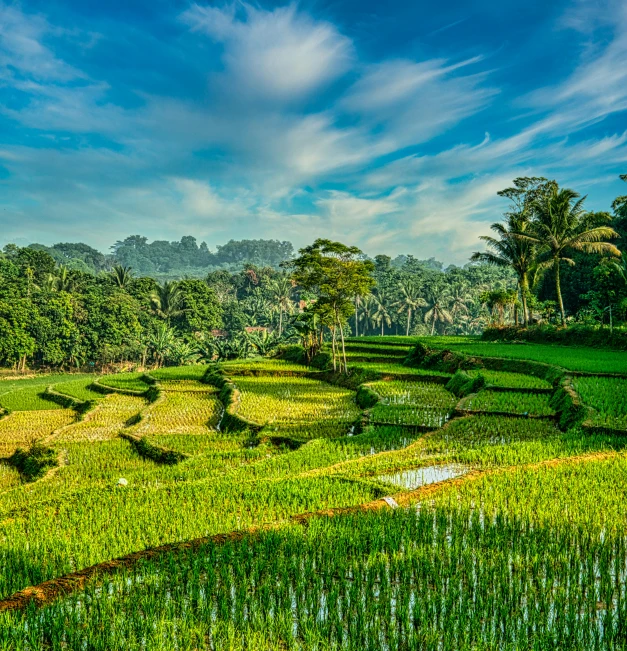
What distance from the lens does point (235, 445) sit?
10.1 m

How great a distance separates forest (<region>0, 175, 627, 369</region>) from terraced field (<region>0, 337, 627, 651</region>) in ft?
38.0

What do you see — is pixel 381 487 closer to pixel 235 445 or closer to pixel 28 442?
pixel 235 445

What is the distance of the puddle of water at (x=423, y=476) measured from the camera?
21.3 ft

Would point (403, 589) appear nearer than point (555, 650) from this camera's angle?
No

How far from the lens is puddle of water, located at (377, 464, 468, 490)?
255 inches

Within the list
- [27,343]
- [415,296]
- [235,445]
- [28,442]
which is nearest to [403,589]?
[235,445]

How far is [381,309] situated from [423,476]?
48.5m

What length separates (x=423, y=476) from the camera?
22.2 ft

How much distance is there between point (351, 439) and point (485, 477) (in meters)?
3.51

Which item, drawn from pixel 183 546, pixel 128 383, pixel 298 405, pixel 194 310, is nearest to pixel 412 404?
pixel 298 405

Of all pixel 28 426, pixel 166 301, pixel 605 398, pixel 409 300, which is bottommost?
pixel 28 426

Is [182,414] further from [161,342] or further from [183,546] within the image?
[161,342]

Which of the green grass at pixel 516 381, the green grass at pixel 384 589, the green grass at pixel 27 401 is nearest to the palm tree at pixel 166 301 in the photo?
the green grass at pixel 27 401

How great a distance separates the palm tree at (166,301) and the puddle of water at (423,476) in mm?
38204
